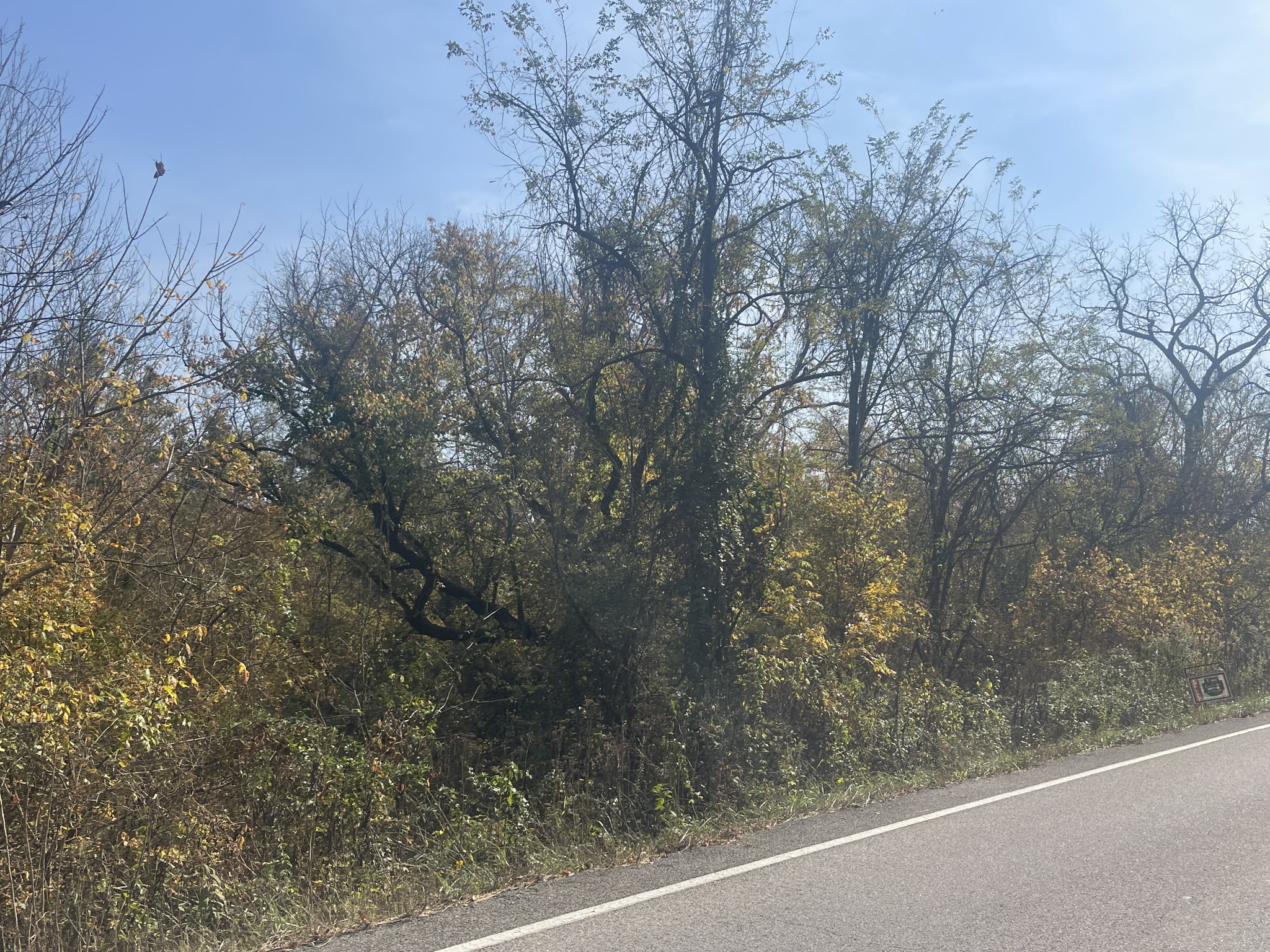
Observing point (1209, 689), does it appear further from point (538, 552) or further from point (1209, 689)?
point (538, 552)

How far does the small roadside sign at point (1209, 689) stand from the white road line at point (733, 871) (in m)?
6.04

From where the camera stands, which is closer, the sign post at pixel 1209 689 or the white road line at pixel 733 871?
the white road line at pixel 733 871

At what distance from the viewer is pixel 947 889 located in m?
5.74

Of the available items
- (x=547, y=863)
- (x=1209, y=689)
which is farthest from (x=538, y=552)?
(x=1209, y=689)

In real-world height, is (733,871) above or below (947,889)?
above

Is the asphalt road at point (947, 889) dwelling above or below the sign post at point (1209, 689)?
above

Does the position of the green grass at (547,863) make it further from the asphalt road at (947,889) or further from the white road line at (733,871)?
the white road line at (733,871)

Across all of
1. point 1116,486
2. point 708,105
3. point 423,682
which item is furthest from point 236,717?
point 1116,486

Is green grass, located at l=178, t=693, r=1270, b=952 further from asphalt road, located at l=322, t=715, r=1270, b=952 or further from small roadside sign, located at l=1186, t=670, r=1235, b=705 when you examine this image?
small roadside sign, located at l=1186, t=670, r=1235, b=705

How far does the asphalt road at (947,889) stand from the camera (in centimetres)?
495

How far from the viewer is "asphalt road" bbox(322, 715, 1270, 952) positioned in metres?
4.95

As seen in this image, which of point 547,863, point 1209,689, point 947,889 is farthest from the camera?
point 1209,689

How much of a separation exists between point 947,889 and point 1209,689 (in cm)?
1220

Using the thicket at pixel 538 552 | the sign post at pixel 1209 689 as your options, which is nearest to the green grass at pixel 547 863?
the thicket at pixel 538 552
